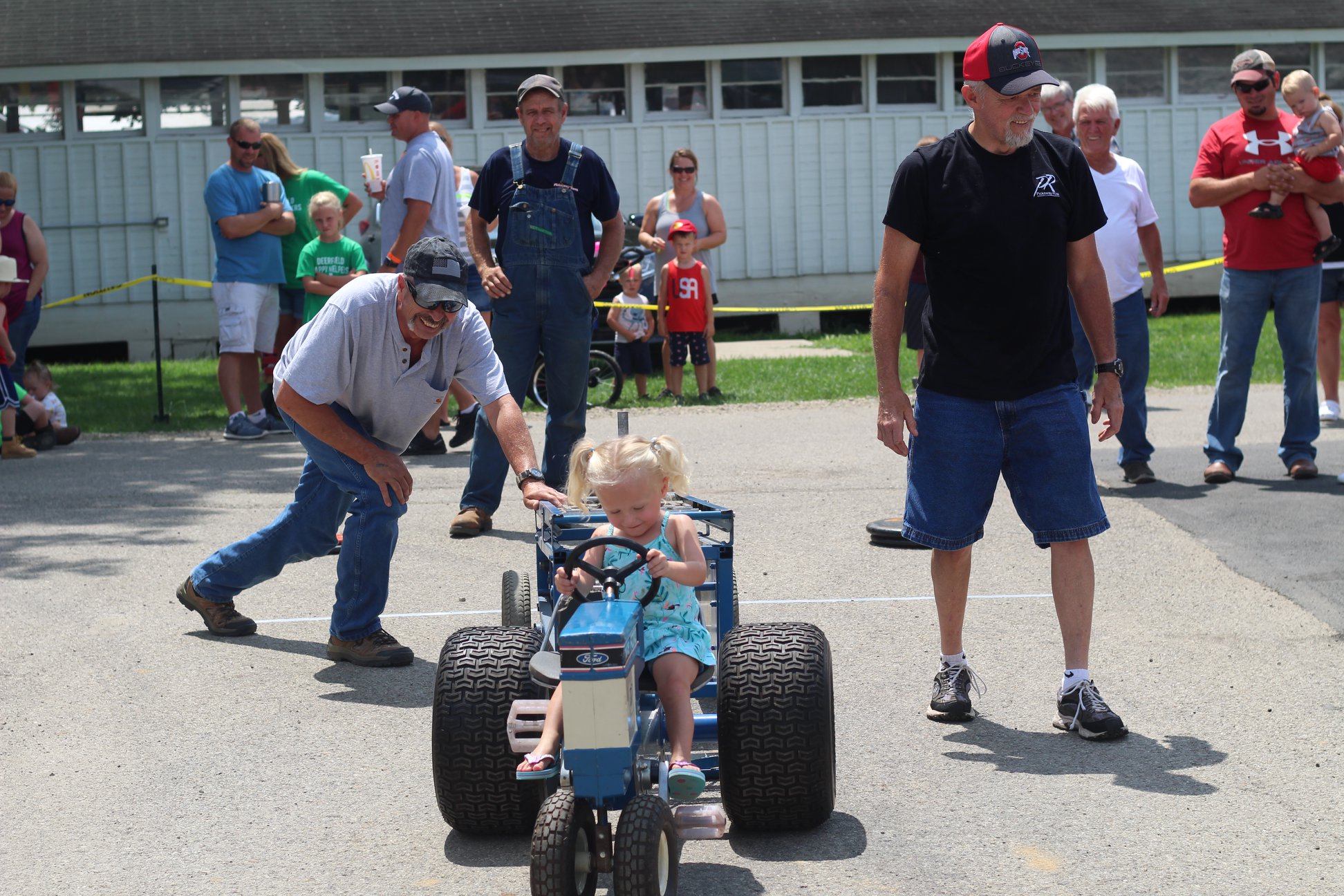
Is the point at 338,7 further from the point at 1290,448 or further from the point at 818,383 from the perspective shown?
the point at 1290,448

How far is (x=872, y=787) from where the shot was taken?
4.82 metres

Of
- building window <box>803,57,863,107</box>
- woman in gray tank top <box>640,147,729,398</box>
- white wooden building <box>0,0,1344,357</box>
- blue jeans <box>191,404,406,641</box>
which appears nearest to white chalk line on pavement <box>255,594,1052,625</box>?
blue jeans <box>191,404,406,641</box>

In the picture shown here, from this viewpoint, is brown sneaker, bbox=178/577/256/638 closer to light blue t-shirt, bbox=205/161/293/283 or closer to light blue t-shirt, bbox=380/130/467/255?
light blue t-shirt, bbox=380/130/467/255

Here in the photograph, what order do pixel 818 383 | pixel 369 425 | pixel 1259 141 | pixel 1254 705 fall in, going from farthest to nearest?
pixel 818 383 < pixel 1259 141 < pixel 369 425 < pixel 1254 705

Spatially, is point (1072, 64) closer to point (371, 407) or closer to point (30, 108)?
point (30, 108)

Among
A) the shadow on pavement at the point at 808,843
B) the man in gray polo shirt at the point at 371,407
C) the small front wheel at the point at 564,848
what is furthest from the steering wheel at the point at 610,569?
the man in gray polo shirt at the point at 371,407

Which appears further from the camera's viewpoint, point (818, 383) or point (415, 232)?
point (818, 383)

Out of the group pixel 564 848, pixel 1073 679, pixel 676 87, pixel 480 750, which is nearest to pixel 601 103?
pixel 676 87

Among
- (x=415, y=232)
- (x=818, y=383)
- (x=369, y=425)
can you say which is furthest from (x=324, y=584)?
(x=818, y=383)

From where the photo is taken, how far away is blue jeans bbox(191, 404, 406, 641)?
19.6 feet

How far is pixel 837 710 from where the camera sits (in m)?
5.55

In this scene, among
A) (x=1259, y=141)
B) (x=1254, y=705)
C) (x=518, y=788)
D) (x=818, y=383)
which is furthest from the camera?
(x=818, y=383)

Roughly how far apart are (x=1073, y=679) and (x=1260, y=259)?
4871 mm

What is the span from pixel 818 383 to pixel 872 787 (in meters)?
9.79
